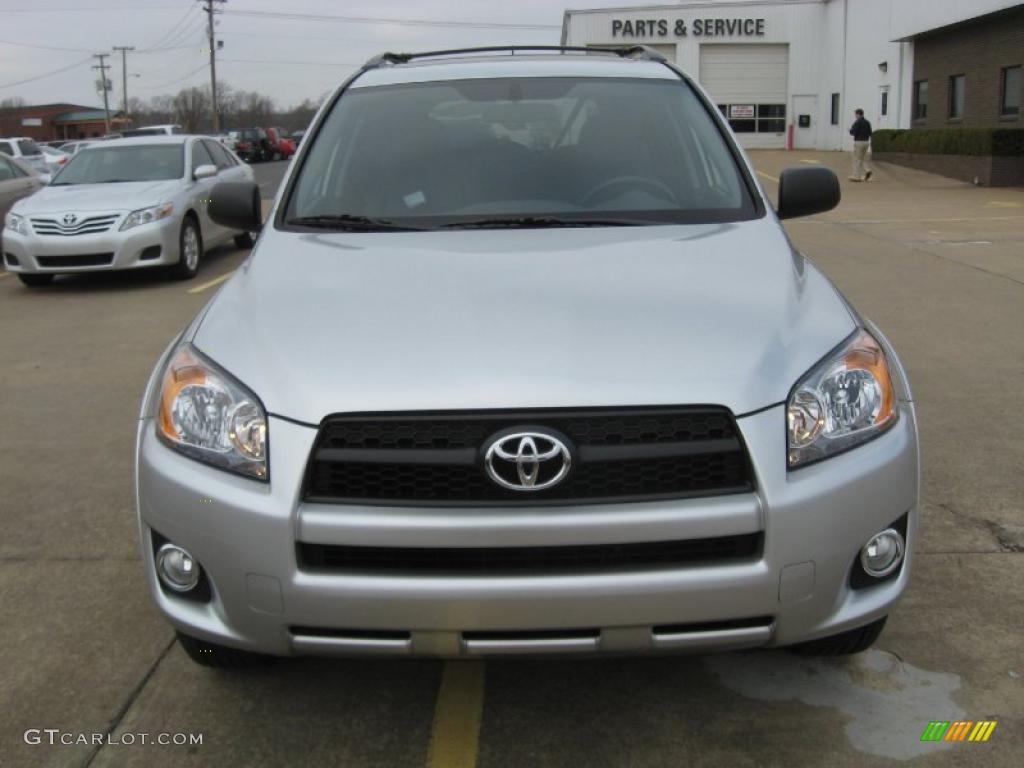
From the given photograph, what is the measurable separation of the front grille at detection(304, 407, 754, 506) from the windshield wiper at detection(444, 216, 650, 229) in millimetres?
1240

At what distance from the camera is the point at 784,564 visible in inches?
91.5

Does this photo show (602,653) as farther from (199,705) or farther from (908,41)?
(908,41)

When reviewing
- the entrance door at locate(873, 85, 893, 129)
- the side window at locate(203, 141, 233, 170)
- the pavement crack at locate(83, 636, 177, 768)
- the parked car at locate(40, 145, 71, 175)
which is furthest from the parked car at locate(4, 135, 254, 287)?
the entrance door at locate(873, 85, 893, 129)

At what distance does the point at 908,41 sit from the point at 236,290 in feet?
109

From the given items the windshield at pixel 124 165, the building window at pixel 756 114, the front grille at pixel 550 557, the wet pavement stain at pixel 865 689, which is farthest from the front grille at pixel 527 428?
the building window at pixel 756 114

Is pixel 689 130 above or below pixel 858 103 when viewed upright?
below

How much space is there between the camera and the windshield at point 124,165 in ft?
37.8

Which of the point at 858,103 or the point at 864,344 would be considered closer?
the point at 864,344

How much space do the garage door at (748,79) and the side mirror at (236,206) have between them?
142 feet

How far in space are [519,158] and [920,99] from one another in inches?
1250

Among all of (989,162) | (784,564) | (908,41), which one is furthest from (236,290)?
(908,41)

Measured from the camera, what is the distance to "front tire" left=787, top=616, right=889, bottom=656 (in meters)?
2.84

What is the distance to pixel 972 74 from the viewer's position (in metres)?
27.3

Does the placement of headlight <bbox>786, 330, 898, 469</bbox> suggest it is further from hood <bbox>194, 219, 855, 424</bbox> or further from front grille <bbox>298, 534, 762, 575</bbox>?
front grille <bbox>298, 534, 762, 575</bbox>
